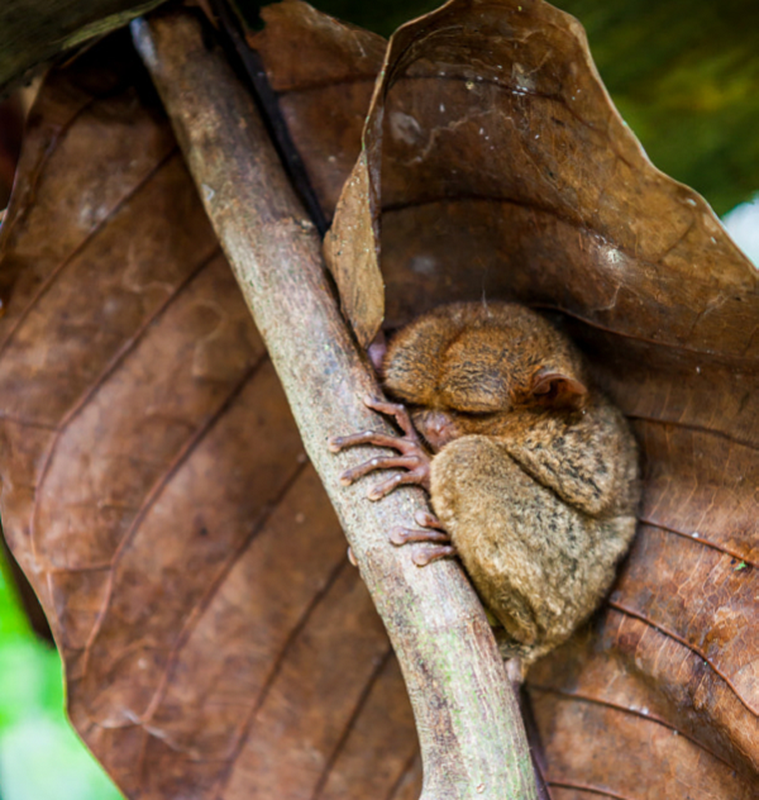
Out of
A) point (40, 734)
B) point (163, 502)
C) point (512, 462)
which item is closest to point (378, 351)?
point (512, 462)

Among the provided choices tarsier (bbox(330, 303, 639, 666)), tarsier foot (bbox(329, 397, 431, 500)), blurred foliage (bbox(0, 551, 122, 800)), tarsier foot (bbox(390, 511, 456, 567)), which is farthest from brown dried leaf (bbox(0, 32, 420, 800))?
blurred foliage (bbox(0, 551, 122, 800))

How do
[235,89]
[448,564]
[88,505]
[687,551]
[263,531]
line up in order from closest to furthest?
[448,564] → [687,551] → [235,89] → [88,505] → [263,531]

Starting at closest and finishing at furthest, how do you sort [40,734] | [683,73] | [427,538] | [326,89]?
1. [427,538]
2. [326,89]
3. [683,73]
4. [40,734]

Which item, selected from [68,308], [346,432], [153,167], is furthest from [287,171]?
[346,432]

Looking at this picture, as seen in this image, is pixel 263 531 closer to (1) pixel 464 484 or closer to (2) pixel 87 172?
(1) pixel 464 484

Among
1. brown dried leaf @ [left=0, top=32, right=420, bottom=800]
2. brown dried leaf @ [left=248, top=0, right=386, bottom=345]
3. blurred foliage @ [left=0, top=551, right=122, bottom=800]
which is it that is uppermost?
brown dried leaf @ [left=248, top=0, right=386, bottom=345]

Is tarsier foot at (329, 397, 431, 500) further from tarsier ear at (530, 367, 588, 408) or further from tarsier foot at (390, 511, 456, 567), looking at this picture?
tarsier ear at (530, 367, 588, 408)

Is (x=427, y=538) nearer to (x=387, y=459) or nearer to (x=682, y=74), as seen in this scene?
(x=387, y=459)
